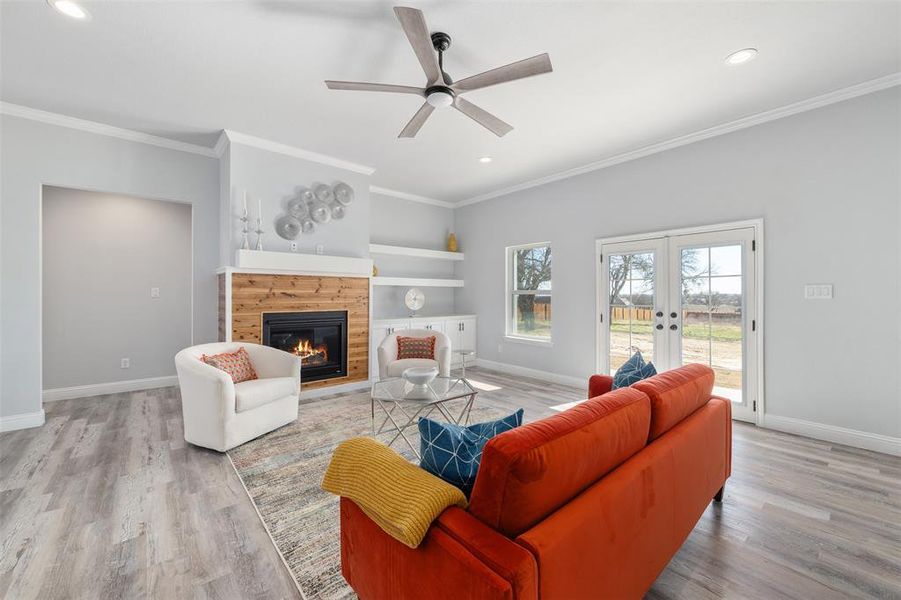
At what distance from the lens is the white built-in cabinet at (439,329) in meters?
5.01

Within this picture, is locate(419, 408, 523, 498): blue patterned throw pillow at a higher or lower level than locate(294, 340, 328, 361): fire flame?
higher

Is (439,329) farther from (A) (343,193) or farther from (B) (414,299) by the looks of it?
(A) (343,193)

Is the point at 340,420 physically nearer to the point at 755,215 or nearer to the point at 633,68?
the point at 633,68

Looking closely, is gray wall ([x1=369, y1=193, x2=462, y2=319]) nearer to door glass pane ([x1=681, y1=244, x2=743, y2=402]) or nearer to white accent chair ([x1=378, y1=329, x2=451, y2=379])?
white accent chair ([x1=378, y1=329, x2=451, y2=379])

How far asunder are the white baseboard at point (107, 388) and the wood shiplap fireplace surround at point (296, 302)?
1427 mm

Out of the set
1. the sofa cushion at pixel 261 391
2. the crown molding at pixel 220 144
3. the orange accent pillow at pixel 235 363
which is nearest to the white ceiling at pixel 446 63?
the crown molding at pixel 220 144

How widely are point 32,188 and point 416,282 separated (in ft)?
13.7

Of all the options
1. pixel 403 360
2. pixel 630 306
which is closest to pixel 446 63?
pixel 403 360

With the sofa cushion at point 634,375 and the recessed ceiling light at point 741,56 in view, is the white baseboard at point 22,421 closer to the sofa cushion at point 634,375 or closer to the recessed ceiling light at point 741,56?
the sofa cushion at point 634,375

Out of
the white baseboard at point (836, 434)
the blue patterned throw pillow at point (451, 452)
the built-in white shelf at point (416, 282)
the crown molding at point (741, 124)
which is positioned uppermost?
the crown molding at point (741, 124)

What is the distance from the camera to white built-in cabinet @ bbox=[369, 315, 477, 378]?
5.01 metres

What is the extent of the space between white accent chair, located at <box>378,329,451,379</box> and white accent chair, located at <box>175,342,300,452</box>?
3.66ft

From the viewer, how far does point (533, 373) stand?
544cm

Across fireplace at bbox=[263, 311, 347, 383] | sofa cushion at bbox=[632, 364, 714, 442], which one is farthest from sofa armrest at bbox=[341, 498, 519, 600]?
fireplace at bbox=[263, 311, 347, 383]
